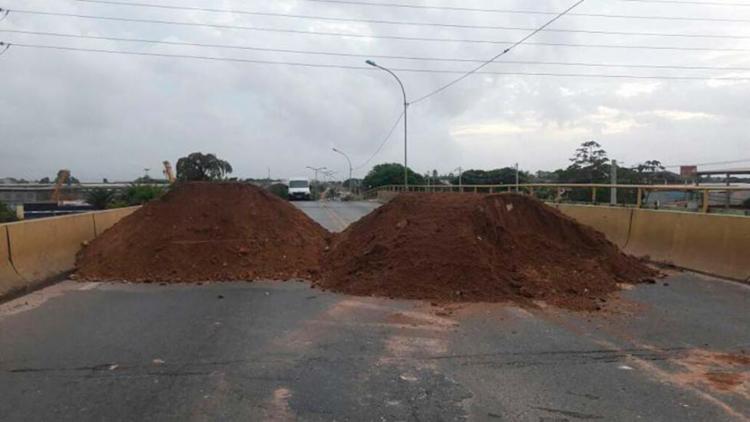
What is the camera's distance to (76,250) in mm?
13344

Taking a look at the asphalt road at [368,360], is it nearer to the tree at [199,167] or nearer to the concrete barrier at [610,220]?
the concrete barrier at [610,220]

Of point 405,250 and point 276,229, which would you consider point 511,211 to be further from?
point 276,229

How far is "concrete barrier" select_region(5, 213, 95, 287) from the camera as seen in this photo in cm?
1059

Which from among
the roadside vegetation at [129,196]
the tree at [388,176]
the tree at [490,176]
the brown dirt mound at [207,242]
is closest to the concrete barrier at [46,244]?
the brown dirt mound at [207,242]

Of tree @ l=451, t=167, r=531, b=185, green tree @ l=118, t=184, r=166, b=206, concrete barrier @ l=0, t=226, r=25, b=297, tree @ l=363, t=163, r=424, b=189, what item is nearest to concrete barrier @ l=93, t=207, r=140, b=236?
concrete barrier @ l=0, t=226, r=25, b=297

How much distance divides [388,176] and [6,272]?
112336 mm

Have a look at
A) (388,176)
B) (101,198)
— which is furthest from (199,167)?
(388,176)

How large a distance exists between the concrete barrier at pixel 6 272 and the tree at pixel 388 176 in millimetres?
102188

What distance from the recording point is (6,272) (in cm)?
1003

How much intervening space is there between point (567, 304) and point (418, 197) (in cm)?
567

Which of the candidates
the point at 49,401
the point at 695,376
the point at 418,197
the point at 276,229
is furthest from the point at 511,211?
the point at 49,401

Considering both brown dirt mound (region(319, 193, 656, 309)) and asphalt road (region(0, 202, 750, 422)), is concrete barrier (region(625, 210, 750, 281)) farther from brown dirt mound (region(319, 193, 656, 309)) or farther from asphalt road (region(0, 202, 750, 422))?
asphalt road (region(0, 202, 750, 422))

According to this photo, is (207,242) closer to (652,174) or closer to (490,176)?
(652,174)

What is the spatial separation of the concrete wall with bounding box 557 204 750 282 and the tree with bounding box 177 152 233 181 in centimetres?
3736
